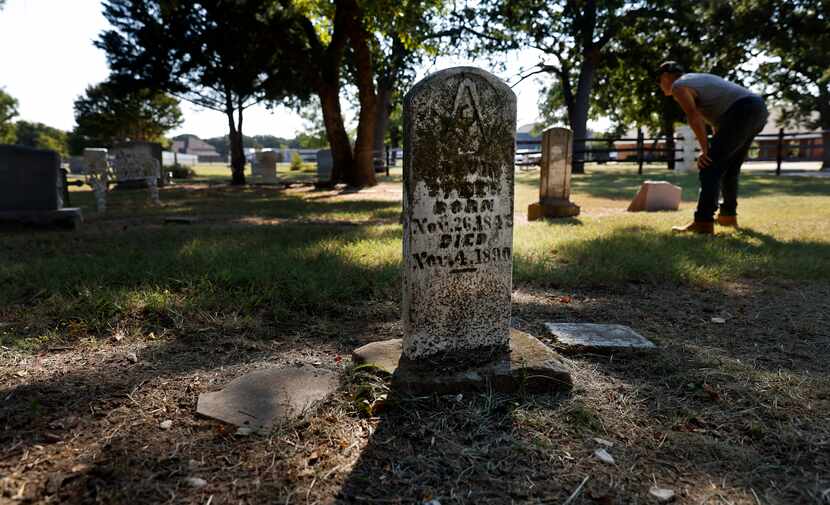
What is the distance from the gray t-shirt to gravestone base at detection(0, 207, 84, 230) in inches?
297

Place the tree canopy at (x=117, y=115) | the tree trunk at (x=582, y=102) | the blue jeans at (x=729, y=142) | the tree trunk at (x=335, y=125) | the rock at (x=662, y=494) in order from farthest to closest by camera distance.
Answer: the tree canopy at (x=117, y=115)
the tree trunk at (x=582, y=102)
the tree trunk at (x=335, y=125)
the blue jeans at (x=729, y=142)
the rock at (x=662, y=494)

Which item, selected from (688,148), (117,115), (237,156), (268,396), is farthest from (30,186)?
(117,115)

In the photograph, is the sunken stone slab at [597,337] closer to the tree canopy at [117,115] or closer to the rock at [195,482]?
the rock at [195,482]

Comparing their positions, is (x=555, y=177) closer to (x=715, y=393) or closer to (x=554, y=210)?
(x=554, y=210)

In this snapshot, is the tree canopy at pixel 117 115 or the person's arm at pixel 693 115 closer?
the person's arm at pixel 693 115

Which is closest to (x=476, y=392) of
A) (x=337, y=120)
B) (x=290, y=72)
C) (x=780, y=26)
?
(x=337, y=120)

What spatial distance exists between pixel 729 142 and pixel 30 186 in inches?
330

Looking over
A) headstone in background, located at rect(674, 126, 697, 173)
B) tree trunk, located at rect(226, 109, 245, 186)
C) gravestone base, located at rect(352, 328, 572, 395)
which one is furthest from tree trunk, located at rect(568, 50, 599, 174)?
gravestone base, located at rect(352, 328, 572, 395)

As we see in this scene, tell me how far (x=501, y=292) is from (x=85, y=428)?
1879 mm

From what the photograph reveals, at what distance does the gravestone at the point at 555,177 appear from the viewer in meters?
8.70

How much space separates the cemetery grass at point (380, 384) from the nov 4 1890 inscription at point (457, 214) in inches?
14.3

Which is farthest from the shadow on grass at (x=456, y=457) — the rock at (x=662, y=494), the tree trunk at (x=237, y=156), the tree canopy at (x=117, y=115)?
the tree canopy at (x=117, y=115)

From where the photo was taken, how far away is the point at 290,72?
730 inches

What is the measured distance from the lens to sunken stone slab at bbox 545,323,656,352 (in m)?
3.02
